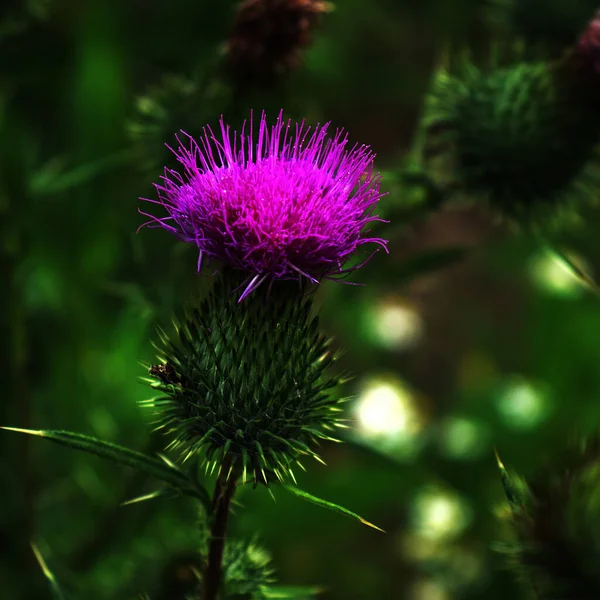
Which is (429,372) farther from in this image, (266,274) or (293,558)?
(266,274)

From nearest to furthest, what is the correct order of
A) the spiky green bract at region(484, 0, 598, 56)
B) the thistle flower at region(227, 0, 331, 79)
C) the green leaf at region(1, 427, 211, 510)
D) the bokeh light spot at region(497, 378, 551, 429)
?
1. the green leaf at region(1, 427, 211, 510)
2. the thistle flower at region(227, 0, 331, 79)
3. the spiky green bract at region(484, 0, 598, 56)
4. the bokeh light spot at region(497, 378, 551, 429)

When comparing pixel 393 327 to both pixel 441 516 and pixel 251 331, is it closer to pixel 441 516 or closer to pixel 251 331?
pixel 441 516

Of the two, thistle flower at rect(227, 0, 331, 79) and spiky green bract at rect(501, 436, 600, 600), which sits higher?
thistle flower at rect(227, 0, 331, 79)

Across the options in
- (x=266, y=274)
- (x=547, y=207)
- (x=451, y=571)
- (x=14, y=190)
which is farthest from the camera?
(x=451, y=571)

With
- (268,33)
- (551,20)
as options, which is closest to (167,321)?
(268,33)

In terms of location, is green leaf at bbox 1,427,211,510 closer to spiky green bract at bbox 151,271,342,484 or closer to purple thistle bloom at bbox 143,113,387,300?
spiky green bract at bbox 151,271,342,484

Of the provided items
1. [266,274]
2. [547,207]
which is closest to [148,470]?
[266,274]

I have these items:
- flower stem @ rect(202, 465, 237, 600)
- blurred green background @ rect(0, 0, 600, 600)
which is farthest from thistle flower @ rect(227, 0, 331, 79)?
flower stem @ rect(202, 465, 237, 600)
